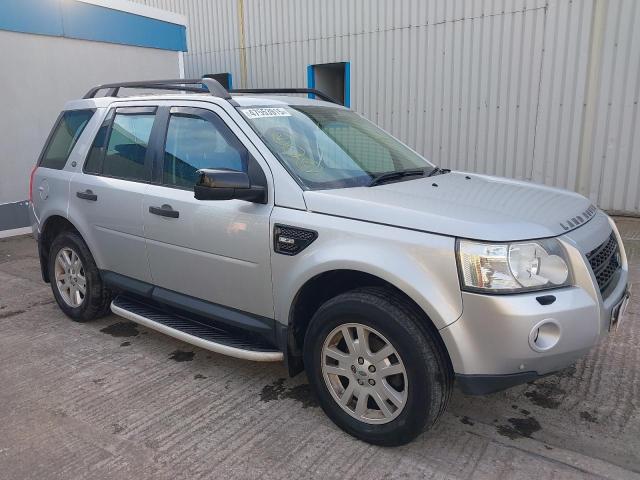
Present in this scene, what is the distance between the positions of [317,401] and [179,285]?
1.24 meters

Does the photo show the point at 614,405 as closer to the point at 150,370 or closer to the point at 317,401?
the point at 317,401

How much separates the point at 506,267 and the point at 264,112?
1.84 m

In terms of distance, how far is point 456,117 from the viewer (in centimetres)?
911

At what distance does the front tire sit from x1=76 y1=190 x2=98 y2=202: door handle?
2206 mm

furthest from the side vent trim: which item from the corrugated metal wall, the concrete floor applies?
the corrugated metal wall

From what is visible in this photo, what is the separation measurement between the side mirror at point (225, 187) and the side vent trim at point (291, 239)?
9.1 inches

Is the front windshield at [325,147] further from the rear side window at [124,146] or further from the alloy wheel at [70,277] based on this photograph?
the alloy wheel at [70,277]

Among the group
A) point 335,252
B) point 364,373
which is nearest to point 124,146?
point 335,252

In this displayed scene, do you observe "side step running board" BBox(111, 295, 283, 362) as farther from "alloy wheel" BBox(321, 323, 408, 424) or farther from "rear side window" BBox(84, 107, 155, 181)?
"rear side window" BBox(84, 107, 155, 181)

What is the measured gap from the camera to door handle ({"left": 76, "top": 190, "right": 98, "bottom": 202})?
410cm

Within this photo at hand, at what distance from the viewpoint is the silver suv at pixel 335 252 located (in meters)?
2.41

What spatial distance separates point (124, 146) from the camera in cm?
402

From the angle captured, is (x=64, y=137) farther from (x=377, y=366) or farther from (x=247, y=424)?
(x=377, y=366)

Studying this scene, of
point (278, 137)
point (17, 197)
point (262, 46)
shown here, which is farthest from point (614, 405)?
point (262, 46)
